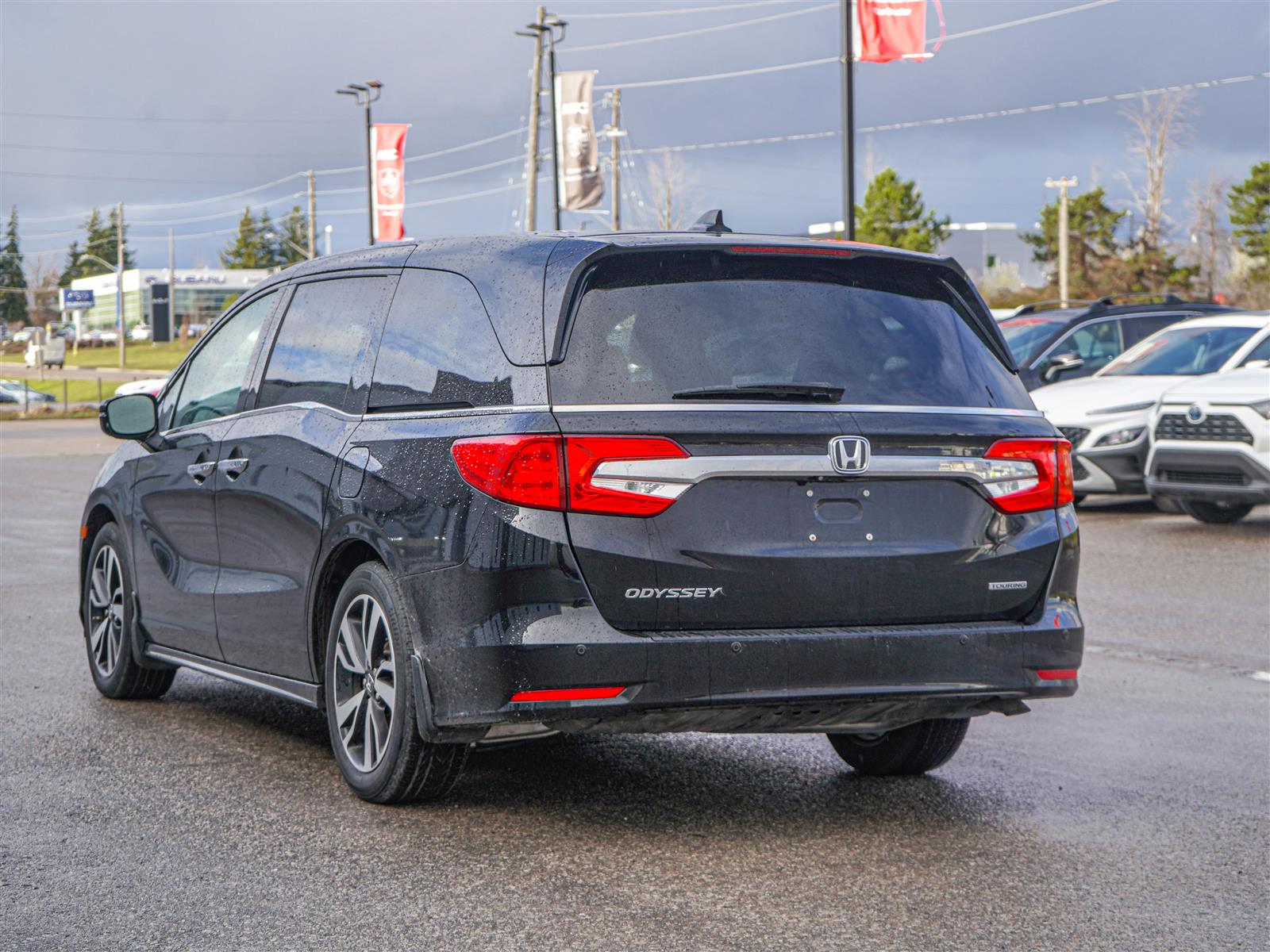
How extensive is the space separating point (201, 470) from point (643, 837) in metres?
2.45

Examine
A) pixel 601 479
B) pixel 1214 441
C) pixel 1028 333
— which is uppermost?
pixel 1028 333

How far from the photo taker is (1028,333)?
63.3 ft

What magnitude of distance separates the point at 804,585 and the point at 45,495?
16869 millimetres

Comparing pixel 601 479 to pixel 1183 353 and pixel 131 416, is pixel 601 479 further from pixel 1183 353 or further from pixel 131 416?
pixel 1183 353

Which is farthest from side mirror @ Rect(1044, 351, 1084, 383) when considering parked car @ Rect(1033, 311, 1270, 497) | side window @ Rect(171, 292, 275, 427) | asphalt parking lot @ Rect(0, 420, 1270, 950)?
side window @ Rect(171, 292, 275, 427)

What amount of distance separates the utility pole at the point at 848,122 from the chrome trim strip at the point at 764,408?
16.7 m

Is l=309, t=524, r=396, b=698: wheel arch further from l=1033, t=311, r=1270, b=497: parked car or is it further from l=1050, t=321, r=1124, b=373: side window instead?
l=1050, t=321, r=1124, b=373: side window

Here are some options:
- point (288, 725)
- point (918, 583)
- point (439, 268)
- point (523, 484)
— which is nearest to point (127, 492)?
point (288, 725)

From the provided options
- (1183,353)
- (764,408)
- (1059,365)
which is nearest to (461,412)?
(764,408)

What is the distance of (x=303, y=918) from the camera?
14.1 feet

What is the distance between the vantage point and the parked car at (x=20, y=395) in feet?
205

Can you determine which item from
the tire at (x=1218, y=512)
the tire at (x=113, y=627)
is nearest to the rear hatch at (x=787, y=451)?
the tire at (x=113, y=627)

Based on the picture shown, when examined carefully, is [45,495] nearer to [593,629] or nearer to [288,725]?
[288,725]

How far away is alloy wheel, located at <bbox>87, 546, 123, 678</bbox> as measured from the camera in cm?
748
